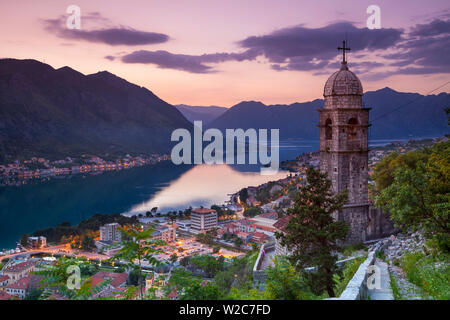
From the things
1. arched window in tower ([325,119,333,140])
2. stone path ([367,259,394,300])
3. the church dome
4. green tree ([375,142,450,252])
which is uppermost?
the church dome

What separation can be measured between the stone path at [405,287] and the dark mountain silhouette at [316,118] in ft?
164

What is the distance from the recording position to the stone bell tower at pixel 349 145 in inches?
388

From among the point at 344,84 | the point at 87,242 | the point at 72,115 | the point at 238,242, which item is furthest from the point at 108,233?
the point at 72,115

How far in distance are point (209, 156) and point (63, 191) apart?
59.1m

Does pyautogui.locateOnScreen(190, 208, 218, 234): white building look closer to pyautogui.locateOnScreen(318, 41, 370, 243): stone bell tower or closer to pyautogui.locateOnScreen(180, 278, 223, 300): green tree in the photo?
pyautogui.locateOnScreen(318, 41, 370, 243): stone bell tower

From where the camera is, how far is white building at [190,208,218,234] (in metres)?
33.6

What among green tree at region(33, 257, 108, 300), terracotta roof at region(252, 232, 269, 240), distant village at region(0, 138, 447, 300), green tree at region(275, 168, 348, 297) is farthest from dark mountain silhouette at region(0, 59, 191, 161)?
green tree at region(33, 257, 108, 300)

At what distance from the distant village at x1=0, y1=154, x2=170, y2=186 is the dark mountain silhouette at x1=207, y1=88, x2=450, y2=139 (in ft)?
118

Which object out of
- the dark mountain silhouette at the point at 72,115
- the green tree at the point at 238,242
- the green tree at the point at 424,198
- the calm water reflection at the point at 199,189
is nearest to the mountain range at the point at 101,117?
the dark mountain silhouette at the point at 72,115

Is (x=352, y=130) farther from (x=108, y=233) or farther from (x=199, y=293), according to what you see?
(x=108, y=233)
